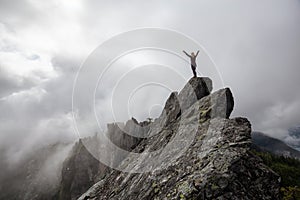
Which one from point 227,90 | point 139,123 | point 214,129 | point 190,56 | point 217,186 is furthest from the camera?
point 139,123

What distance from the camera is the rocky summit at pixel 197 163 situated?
12953mm

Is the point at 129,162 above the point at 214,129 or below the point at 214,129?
above

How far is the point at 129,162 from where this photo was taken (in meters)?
22.2

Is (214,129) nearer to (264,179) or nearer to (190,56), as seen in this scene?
(264,179)

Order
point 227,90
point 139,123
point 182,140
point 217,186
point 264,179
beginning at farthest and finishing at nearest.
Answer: point 139,123, point 227,90, point 182,140, point 264,179, point 217,186

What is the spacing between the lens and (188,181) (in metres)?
13.7

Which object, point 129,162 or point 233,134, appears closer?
point 233,134

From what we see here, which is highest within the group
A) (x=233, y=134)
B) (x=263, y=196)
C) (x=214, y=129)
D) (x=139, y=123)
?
(x=139, y=123)

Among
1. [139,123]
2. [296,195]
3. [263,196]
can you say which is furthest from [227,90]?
[296,195]

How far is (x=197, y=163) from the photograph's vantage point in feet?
48.7

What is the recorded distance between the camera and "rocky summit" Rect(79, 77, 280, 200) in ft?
42.5

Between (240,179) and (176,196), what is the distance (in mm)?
3512

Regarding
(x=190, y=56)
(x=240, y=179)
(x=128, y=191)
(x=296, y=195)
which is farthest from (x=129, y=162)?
(x=296, y=195)

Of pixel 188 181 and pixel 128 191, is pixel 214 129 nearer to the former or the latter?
pixel 188 181
